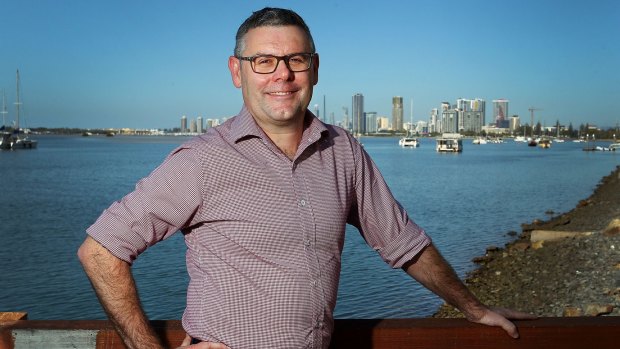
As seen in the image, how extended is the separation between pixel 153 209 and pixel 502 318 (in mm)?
1246

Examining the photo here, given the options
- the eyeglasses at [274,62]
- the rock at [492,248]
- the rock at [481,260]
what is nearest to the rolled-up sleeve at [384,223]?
the eyeglasses at [274,62]

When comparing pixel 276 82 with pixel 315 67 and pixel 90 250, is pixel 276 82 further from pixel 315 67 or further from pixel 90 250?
pixel 90 250

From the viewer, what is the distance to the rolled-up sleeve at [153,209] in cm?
201

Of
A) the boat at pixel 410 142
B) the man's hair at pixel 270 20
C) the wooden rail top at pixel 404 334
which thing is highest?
the man's hair at pixel 270 20

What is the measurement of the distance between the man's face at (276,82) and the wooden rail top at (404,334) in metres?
0.71

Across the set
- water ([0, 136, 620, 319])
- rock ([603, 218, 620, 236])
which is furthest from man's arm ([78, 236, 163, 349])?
rock ([603, 218, 620, 236])

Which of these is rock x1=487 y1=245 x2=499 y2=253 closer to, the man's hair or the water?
the water

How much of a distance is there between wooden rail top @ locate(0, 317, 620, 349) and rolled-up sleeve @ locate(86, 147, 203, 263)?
13.4 inches

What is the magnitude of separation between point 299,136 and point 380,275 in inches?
549

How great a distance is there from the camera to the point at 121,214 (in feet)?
6.61

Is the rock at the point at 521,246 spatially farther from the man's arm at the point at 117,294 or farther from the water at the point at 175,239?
the man's arm at the point at 117,294

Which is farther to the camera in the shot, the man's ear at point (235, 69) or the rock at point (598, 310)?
the rock at point (598, 310)

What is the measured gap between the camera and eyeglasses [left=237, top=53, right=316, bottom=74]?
2.27m

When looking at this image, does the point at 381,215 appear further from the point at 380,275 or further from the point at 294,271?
the point at 380,275
